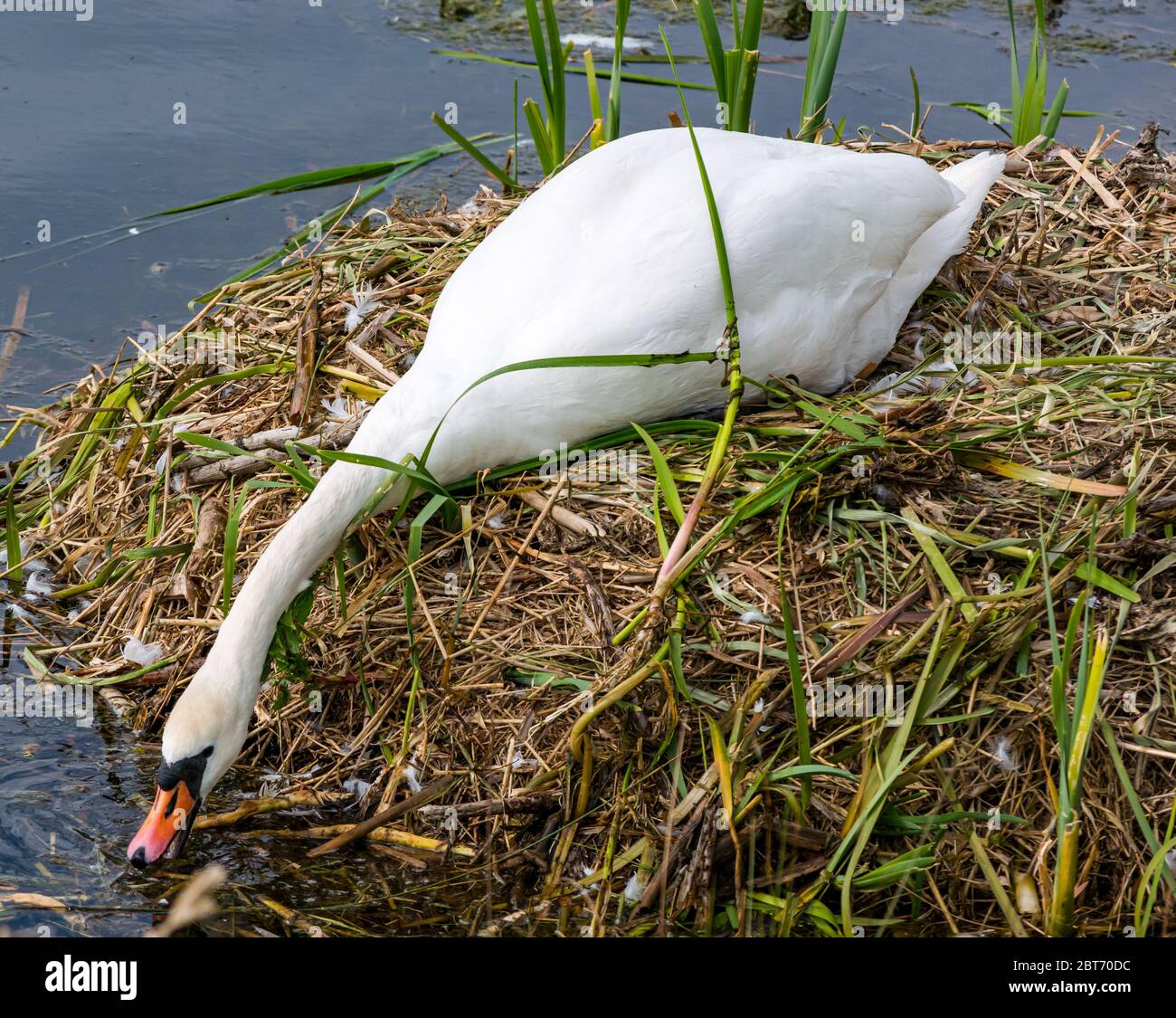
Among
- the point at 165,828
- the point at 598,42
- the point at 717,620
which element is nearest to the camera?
the point at 165,828

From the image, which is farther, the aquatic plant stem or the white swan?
the white swan

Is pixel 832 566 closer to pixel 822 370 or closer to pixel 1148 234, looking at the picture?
pixel 822 370

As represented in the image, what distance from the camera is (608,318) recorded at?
4.41 metres

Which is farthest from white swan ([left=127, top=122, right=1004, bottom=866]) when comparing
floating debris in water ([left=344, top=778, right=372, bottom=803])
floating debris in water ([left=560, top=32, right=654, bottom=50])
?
floating debris in water ([left=560, top=32, right=654, bottom=50])

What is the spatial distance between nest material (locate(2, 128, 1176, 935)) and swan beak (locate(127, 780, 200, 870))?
0.31 metres

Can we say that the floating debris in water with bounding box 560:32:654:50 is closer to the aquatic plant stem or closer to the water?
the water

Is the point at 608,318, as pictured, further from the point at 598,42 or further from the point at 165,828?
the point at 598,42

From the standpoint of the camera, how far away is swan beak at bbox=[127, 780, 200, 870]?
12.7 feet

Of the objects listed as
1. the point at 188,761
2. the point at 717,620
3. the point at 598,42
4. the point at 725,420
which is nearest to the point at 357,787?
the point at 188,761

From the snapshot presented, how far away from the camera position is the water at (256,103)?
22.0ft

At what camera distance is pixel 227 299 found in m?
6.10

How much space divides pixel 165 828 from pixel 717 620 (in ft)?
5.73

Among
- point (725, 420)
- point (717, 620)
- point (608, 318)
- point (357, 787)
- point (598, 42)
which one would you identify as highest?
point (598, 42)

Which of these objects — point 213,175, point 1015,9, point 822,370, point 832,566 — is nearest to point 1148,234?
point 822,370
